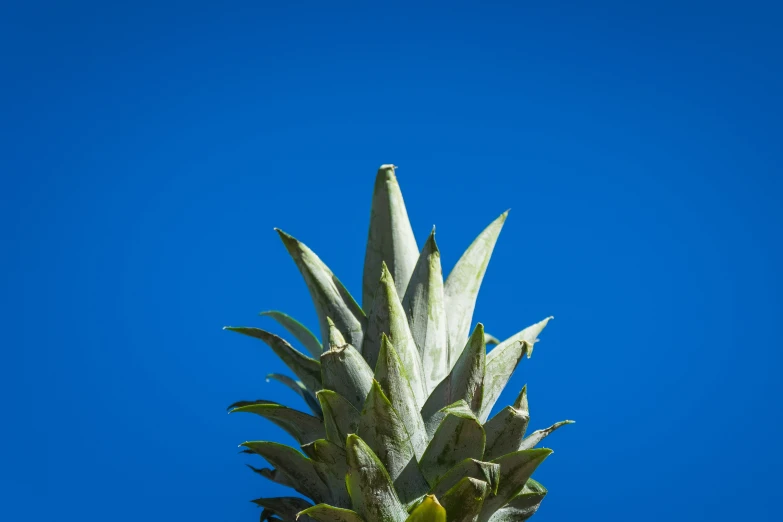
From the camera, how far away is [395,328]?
2201 millimetres

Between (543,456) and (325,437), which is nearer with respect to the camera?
(543,456)

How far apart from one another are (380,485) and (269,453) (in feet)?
Answer: 1.23

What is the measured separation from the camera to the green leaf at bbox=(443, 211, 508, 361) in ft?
8.10

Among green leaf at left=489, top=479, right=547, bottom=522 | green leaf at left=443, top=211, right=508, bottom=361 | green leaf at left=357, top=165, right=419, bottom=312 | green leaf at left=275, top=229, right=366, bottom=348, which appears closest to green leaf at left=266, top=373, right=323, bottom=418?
green leaf at left=275, top=229, right=366, bottom=348

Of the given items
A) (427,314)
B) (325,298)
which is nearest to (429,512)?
(427,314)

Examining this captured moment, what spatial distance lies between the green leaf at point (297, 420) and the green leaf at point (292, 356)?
0.11 metres

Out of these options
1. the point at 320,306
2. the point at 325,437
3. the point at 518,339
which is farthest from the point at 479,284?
the point at 325,437

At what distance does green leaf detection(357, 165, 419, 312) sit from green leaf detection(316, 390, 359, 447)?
1.47 feet

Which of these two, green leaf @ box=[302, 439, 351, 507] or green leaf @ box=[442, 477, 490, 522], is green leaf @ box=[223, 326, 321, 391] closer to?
green leaf @ box=[302, 439, 351, 507]

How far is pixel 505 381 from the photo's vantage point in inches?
91.6

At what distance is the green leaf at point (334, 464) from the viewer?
2082 mm

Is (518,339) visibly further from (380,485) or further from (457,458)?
(380,485)

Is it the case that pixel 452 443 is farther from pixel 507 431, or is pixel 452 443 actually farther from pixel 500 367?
pixel 500 367

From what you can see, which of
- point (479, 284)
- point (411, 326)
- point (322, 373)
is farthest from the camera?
point (479, 284)
